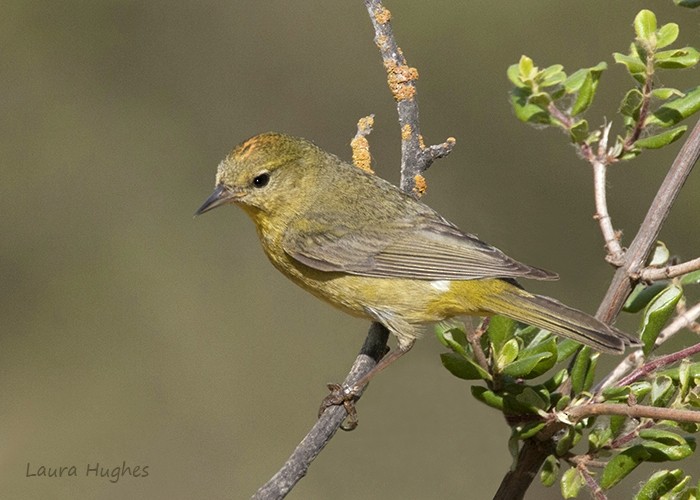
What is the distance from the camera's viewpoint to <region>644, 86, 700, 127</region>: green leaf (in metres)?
2.86

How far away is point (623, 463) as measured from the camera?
2.57 metres

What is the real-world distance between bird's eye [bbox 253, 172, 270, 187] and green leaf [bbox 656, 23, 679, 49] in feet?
7.30

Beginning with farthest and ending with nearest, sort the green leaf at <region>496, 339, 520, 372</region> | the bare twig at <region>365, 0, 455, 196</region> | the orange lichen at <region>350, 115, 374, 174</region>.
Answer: the orange lichen at <region>350, 115, 374, 174</region>
the bare twig at <region>365, 0, 455, 196</region>
the green leaf at <region>496, 339, 520, 372</region>

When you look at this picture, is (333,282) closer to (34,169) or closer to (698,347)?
(698,347)

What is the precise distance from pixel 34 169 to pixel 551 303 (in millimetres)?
6613

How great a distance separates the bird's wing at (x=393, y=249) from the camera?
4.18m

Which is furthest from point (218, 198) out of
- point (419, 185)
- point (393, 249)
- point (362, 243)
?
point (419, 185)

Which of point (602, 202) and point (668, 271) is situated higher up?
point (602, 202)

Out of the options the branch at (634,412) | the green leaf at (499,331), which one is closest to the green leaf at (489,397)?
the green leaf at (499,331)

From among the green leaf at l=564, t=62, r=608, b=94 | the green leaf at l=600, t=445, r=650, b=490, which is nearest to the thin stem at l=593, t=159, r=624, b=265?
the green leaf at l=564, t=62, r=608, b=94

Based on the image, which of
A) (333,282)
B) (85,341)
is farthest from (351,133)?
(333,282)

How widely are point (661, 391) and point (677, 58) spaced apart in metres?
1.03

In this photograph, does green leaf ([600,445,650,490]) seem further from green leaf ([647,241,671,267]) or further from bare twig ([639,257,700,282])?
green leaf ([647,241,671,267])

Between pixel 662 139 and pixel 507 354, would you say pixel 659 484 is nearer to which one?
pixel 507 354
